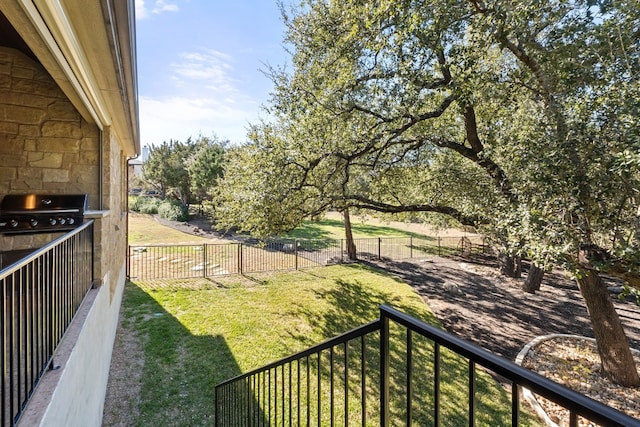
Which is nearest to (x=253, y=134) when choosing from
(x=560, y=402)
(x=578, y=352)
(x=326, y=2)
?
(x=326, y=2)

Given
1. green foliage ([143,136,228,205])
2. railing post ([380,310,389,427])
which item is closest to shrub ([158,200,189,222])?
green foliage ([143,136,228,205])

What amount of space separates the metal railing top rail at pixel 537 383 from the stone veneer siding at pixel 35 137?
426 centimetres

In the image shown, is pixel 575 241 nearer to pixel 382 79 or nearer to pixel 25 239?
pixel 382 79

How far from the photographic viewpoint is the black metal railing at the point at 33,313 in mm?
1424

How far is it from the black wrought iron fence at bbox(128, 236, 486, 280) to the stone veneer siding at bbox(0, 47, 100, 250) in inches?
228

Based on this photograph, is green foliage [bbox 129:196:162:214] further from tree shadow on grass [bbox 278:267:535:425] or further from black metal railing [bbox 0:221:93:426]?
black metal railing [bbox 0:221:93:426]

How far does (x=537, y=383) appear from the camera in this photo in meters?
0.73

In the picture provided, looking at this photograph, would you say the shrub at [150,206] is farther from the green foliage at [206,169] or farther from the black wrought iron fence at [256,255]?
the black wrought iron fence at [256,255]

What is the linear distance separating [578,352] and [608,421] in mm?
7372

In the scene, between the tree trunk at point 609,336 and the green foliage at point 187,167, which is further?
the green foliage at point 187,167

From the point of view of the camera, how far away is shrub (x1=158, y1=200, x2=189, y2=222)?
19828mm

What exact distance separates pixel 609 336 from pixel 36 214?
27.0 ft

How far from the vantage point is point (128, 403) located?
13.4 ft

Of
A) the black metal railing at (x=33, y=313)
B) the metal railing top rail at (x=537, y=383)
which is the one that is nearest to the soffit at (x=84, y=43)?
the black metal railing at (x=33, y=313)
